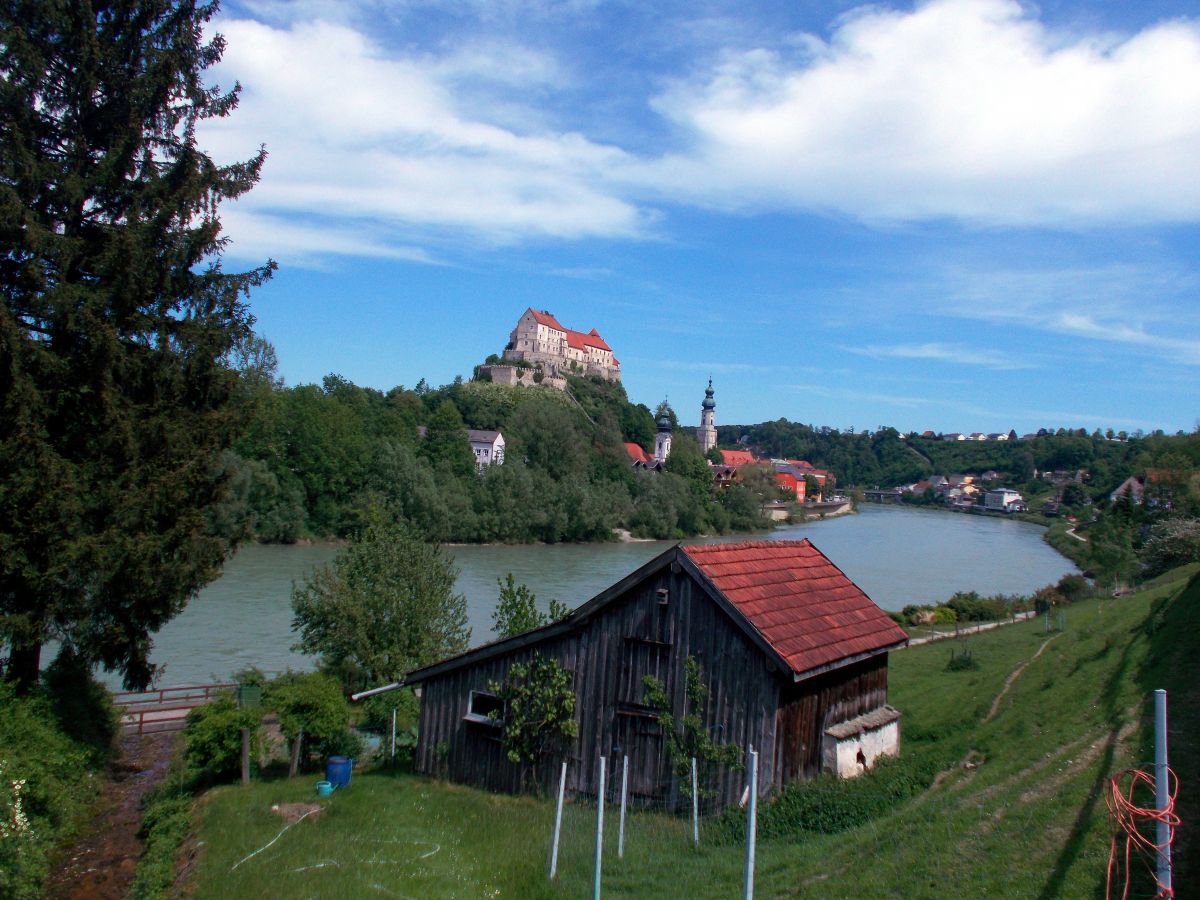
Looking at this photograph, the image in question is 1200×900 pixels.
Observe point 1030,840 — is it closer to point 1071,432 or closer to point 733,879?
point 733,879

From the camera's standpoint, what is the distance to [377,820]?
11.0 meters

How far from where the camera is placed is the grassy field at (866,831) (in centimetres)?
677

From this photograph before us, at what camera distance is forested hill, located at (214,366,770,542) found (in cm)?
5553

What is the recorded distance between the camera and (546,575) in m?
44.2

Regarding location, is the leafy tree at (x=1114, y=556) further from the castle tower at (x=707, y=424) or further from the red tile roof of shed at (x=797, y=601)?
the castle tower at (x=707, y=424)

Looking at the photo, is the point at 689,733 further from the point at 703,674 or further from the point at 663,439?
the point at 663,439

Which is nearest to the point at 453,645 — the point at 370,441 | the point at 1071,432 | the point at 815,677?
the point at 815,677

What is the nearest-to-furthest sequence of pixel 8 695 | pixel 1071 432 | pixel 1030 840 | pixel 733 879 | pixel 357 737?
1. pixel 1030 840
2. pixel 733 879
3. pixel 8 695
4. pixel 357 737
5. pixel 1071 432

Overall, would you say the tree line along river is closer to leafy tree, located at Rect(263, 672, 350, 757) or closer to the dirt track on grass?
the dirt track on grass

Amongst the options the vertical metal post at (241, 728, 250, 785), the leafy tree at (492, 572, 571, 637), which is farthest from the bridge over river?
the leafy tree at (492, 572, 571, 637)

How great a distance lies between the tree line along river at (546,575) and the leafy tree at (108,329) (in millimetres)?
5660

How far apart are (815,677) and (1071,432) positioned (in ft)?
601

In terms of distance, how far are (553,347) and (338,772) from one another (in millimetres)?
108549

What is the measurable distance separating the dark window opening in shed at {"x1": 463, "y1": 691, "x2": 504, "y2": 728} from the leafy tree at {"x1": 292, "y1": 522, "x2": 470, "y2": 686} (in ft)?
23.9
